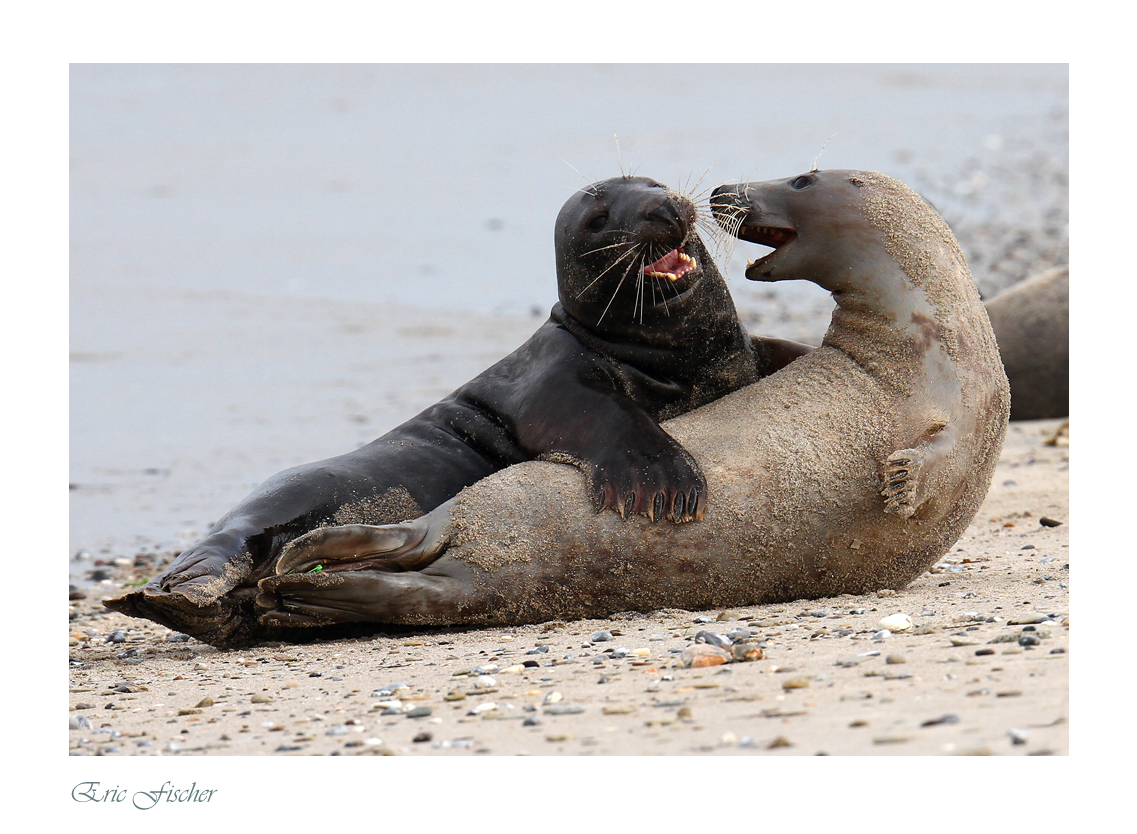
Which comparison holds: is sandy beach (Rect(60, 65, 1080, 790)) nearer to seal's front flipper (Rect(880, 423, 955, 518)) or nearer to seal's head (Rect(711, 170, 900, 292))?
seal's front flipper (Rect(880, 423, 955, 518))

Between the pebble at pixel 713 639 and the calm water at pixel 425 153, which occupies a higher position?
the calm water at pixel 425 153

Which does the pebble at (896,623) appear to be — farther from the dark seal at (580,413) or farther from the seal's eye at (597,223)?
the seal's eye at (597,223)

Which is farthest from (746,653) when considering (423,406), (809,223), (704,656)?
(423,406)

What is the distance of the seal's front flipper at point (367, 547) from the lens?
5109 millimetres

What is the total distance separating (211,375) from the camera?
38.9 feet

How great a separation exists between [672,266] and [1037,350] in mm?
5690

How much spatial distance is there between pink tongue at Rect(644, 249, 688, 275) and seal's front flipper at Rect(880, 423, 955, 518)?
4.10 feet

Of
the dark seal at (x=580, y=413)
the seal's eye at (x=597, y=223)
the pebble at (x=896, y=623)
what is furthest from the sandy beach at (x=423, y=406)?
the seal's eye at (x=597, y=223)

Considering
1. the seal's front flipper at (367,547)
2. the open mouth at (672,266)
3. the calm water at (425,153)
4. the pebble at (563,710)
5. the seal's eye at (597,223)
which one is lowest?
the pebble at (563,710)

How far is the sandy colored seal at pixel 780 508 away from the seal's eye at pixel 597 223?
905 mm

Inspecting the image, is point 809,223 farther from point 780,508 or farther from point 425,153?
point 425,153

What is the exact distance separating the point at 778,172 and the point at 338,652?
1261cm

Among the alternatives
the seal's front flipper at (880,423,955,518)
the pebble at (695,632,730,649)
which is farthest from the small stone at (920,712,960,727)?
the seal's front flipper at (880,423,955,518)

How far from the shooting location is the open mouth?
228 inches
